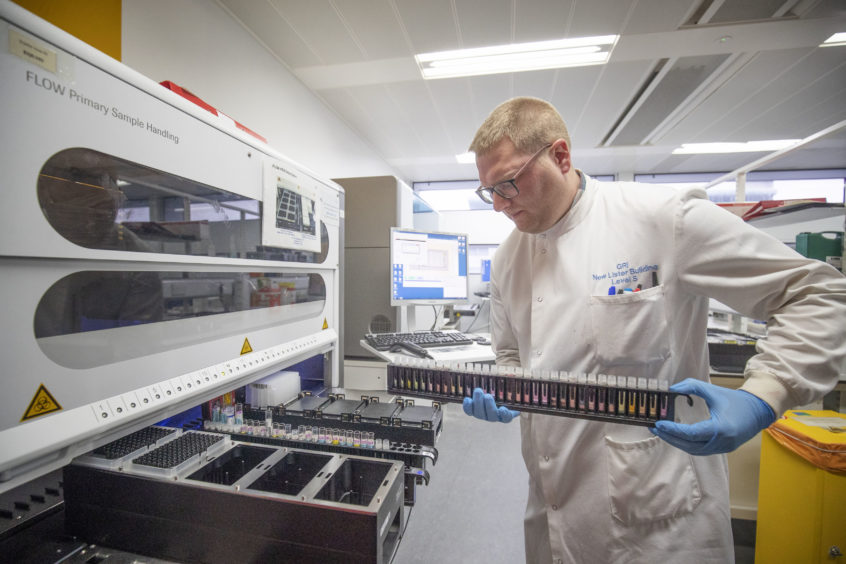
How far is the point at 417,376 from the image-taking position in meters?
0.80

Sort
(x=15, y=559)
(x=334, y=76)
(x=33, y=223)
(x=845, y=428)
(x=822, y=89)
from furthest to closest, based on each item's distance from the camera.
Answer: (x=822, y=89)
(x=334, y=76)
(x=845, y=428)
(x=15, y=559)
(x=33, y=223)

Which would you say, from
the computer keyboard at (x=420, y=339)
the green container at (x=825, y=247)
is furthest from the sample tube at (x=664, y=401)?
the green container at (x=825, y=247)

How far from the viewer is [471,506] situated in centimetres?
187

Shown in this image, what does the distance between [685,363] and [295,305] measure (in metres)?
1.09

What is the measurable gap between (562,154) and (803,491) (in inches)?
61.0

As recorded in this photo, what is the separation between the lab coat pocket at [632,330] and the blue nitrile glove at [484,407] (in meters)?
0.26

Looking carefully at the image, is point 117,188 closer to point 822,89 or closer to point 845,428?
point 845,428

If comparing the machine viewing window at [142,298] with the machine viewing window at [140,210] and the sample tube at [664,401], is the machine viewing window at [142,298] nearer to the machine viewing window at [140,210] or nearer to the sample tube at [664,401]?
the machine viewing window at [140,210]

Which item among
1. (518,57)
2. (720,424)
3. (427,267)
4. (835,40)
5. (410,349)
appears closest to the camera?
(720,424)

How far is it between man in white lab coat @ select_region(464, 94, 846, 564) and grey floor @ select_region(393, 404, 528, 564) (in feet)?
2.66

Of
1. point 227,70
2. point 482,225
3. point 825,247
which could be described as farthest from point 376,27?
point 482,225

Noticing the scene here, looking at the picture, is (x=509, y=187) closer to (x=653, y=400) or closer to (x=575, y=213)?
(x=575, y=213)

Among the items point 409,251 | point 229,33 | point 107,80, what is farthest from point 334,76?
point 107,80

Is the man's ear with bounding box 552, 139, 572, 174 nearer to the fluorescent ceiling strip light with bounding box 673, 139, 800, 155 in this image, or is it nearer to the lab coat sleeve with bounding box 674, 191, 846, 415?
the lab coat sleeve with bounding box 674, 191, 846, 415
